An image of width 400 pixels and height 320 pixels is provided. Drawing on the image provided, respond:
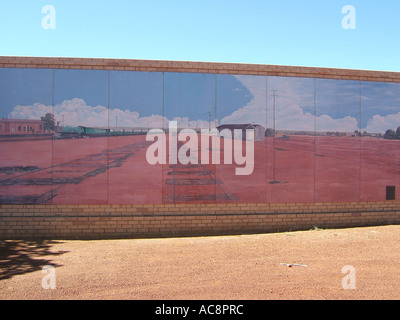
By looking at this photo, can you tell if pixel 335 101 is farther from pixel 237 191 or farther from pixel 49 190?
pixel 49 190

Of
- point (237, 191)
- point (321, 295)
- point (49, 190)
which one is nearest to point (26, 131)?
point (49, 190)

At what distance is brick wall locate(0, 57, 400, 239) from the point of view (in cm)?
956

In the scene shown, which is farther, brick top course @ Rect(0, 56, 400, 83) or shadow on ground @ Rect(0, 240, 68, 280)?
brick top course @ Rect(0, 56, 400, 83)

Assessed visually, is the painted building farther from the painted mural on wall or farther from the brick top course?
the brick top course

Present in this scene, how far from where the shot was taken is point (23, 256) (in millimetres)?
7836

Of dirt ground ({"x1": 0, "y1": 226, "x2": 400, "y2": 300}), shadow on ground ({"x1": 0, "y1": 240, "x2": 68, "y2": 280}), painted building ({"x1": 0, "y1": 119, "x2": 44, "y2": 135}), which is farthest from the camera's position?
painted building ({"x1": 0, "y1": 119, "x2": 44, "y2": 135})

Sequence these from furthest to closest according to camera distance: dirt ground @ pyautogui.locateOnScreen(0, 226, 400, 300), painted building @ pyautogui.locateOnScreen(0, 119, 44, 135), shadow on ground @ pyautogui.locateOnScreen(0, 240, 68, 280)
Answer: painted building @ pyautogui.locateOnScreen(0, 119, 44, 135)
shadow on ground @ pyautogui.locateOnScreen(0, 240, 68, 280)
dirt ground @ pyautogui.locateOnScreen(0, 226, 400, 300)

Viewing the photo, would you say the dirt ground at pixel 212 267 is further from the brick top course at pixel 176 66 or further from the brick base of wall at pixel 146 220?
the brick top course at pixel 176 66

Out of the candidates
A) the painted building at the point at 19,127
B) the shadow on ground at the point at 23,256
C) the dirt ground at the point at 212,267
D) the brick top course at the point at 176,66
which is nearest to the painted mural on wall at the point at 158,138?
the painted building at the point at 19,127

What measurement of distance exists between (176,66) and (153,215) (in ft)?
12.4

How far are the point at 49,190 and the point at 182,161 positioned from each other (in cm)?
334

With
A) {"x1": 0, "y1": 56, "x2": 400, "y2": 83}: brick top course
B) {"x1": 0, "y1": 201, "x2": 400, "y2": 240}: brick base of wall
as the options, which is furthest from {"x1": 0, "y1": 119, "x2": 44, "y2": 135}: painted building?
{"x1": 0, "y1": 201, "x2": 400, "y2": 240}: brick base of wall

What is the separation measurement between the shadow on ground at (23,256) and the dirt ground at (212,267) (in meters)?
0.02

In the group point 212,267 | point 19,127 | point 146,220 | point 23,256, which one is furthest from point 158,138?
point 23,256
